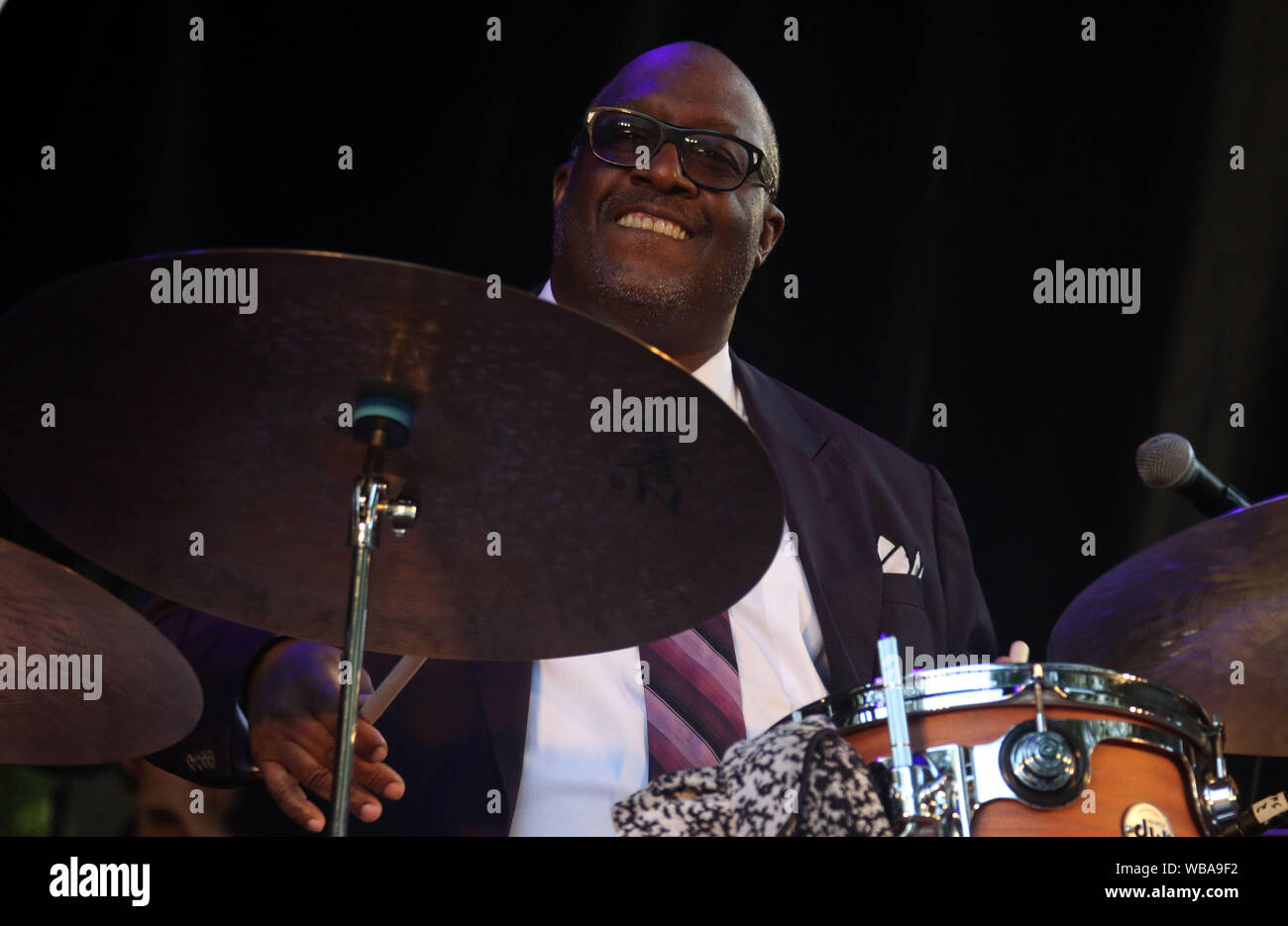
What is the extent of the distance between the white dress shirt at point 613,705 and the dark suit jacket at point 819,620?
4cm

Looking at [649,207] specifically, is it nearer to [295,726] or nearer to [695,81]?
[695,81]

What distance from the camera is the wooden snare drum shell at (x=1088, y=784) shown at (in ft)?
3.84

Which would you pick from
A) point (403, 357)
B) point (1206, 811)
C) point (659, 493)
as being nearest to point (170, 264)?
point (403, 357)

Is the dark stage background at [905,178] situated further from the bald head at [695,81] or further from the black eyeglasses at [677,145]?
the black eyeglasses at [677,145]

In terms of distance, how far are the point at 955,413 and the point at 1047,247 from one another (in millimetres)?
343

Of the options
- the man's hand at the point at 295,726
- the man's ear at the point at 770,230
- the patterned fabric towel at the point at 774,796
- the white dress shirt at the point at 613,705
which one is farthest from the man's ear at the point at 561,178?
the patterned fabric towel at the point at 774,796

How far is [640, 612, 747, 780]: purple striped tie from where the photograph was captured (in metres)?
1.91

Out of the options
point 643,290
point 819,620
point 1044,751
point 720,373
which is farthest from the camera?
point 720,373

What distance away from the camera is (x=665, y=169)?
2.09 meters

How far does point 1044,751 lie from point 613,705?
0.87 meters

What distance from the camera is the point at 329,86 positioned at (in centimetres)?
234

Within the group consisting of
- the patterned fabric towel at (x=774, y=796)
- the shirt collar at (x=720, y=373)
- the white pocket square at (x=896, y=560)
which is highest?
the shirt collar at (x=720, y=373)

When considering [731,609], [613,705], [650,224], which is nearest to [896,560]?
[731,609]
